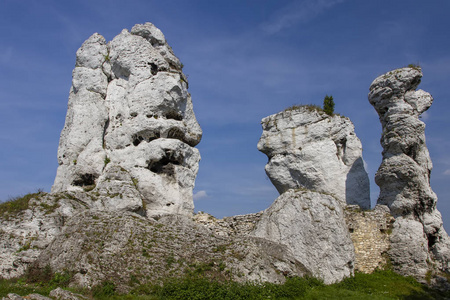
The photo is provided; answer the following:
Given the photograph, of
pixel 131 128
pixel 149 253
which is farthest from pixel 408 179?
pixel 131 128

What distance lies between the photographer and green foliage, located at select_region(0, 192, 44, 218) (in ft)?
48.6

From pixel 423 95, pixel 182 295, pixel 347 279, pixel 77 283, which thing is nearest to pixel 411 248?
pixel 347 279

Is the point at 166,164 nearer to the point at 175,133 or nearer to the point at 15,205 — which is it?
the point at 175,133

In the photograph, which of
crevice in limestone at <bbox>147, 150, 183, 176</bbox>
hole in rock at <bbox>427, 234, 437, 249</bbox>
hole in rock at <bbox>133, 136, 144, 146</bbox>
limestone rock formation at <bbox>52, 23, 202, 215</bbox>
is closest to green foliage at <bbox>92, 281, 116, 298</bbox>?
limestone rock formation at <bbox>52, 23, 202, 215</bbox>

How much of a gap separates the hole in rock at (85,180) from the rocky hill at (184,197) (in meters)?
0.06

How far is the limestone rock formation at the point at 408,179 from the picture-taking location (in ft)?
56.9

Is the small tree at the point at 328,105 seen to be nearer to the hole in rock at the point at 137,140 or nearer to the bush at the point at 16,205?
the hole in rock at the point at 137,140

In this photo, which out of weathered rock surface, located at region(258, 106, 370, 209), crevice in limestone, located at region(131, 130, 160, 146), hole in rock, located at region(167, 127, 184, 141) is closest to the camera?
crevice in limestone, located at region(131, 130, 160, 146)

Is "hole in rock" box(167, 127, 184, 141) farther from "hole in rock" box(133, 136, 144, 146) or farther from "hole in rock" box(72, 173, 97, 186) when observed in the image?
"hole in rock" box(72, 173, 97, 186)

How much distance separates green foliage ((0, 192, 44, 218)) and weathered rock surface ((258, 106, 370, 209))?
38.2 ft

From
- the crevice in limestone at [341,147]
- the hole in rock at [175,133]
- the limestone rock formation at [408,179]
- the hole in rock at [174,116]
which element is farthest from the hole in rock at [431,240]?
the hole in rock at [174,116]

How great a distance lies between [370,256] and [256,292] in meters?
7.12

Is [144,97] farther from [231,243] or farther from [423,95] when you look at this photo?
[423,95]

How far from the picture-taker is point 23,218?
577 inches
